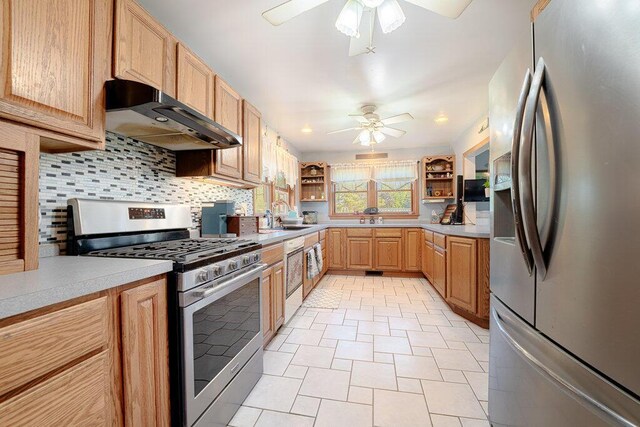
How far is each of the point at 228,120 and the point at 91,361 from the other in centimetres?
184

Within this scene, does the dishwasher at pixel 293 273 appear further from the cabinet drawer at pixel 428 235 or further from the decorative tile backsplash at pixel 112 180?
the cabinet drawer at pixel 428 235

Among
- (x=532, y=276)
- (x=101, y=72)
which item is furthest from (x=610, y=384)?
(x=101, y=72)

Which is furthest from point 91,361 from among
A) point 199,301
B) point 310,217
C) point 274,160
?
point 310,217

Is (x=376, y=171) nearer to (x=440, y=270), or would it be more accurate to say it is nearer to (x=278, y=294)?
(x=440, y=270)

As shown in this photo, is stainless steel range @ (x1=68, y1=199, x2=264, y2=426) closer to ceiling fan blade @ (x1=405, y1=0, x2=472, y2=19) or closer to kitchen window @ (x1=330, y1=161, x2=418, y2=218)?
ceiling fan blade @ (x1=405, y1=0, x2=472, y2=19)

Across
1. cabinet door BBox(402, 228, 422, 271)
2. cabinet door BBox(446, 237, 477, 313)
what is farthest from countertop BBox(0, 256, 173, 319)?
cabinet door BBox(402, 228, 422, 271)

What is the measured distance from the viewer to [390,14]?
53.6 inches

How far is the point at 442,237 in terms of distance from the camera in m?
3.19

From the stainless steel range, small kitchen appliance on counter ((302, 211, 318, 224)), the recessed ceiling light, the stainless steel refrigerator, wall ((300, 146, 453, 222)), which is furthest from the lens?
small kitchen appliance on counter ((302, 211, 318, 224))

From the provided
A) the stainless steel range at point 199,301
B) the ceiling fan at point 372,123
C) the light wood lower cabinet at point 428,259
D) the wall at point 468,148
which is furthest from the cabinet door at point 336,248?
the stainless steel range at point 199,301

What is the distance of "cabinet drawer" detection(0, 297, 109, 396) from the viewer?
0.59 m

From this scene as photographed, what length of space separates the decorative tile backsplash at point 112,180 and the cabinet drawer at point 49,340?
2.53ft

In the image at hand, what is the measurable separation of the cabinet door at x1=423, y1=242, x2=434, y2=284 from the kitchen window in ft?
4.09

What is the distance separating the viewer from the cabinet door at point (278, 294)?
2.19 m
